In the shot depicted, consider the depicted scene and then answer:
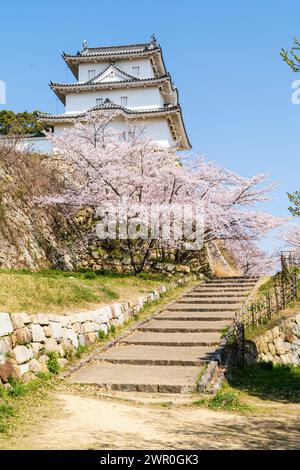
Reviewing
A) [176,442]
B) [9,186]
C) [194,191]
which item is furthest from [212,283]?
[176,442]

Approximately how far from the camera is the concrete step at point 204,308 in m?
17.0

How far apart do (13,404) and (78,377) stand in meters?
2.43

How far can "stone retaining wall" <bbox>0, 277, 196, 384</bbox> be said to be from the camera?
8.44 meters

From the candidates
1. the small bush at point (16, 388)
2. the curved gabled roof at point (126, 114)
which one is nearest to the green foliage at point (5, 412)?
the small bush at point (16, 388)

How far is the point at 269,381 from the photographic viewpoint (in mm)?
11391

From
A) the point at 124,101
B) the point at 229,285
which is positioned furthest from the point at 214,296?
the point at 124,101

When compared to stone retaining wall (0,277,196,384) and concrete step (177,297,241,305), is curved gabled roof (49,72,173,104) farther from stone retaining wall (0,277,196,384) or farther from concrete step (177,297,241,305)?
stone retaining wall (0,277,196,384)

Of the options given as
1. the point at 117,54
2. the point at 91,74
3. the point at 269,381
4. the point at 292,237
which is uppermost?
the point at 117,54

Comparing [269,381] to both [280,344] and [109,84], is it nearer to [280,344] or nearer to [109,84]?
[280,344]

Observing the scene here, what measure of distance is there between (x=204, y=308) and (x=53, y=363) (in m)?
8.33

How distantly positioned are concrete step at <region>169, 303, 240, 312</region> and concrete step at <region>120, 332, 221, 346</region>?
11.1ft

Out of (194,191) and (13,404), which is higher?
(194,191)

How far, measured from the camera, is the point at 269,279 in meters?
22.0
